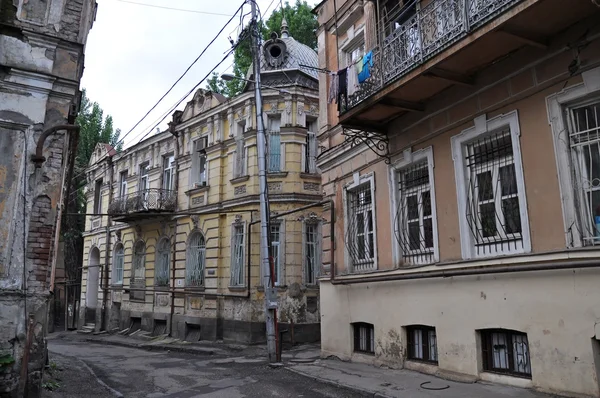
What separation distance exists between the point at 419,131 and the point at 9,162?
694cm

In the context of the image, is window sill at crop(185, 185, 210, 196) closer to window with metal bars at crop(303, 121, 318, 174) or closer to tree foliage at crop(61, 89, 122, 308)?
window with metal bars at crop(303, 121, 318, 174)

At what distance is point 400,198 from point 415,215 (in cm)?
53

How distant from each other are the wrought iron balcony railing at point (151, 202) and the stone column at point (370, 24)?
12.7 metres

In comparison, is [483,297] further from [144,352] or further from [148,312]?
[148,312]

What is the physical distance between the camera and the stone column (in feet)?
35.3

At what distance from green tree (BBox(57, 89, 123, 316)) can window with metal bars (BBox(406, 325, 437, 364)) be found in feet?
79.4

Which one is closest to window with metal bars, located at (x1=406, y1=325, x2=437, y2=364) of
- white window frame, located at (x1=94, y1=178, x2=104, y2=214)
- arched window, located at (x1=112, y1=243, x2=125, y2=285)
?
arched window, located at (x1=112, y1=243, x2=125, y2=285)

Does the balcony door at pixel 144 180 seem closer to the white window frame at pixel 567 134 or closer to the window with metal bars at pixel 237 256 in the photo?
the window with metal bars at pixel 237 256

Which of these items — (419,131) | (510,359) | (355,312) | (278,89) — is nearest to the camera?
(510,359)

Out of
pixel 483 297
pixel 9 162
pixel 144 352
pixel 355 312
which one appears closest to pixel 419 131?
pixel 483 297

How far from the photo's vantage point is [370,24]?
35.7 ft

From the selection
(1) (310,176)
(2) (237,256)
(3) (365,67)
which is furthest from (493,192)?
(2) (237,256)

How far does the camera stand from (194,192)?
65.8 feet

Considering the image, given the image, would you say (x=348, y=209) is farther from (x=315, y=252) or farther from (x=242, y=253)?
(x=242, y=253)
